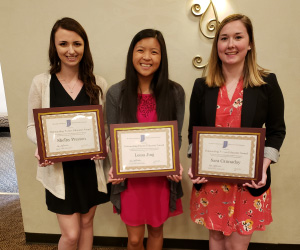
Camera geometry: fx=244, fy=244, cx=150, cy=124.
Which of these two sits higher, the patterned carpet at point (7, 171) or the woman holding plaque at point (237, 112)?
the woman holding plaque at point (237, 112)

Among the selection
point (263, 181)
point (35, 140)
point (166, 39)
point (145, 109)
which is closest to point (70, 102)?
point (35, 140)

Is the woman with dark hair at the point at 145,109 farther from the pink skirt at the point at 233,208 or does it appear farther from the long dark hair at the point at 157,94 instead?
the pink skirt at the point at 233,208

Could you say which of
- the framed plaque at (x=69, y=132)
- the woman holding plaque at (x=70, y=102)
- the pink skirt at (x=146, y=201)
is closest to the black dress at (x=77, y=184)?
the woman holding plaque at (x=70, y=102)

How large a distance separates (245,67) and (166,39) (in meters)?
0.69

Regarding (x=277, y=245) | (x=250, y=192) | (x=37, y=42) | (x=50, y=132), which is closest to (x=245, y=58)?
(x=250, y=192)

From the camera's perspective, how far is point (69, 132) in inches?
51.3

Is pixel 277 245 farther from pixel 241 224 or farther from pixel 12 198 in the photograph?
pixel 12 198

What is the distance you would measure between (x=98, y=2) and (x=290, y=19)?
1.33 metres

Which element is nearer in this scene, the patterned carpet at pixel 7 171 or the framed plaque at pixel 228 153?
the framed plaque at pixel 228 153

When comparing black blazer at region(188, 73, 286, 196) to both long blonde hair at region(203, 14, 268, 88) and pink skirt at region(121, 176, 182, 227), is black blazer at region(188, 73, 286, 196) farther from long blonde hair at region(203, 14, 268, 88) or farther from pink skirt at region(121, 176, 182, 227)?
pink skirt at region(121, 176, 182, 227)

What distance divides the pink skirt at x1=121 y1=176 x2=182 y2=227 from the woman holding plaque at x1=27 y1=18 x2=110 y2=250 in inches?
7.2

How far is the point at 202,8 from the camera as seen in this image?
1676 mm

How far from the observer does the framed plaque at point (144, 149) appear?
123cm

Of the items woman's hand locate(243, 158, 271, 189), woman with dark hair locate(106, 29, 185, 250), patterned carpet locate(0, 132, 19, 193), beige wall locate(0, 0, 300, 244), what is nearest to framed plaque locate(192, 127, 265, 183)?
woman's hand locate(243, 158, 271, 189)
